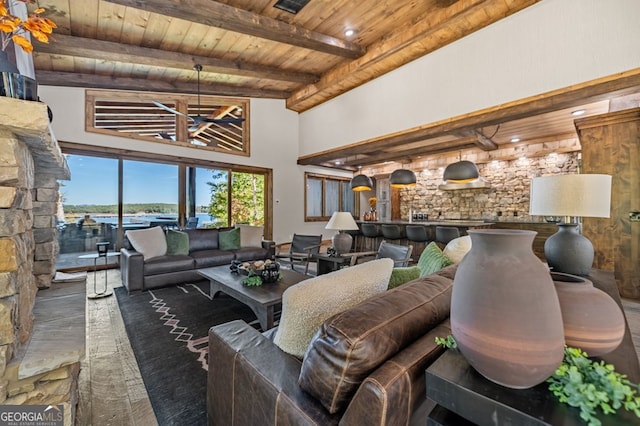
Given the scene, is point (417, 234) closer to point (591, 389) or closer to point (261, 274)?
point (261, 274)

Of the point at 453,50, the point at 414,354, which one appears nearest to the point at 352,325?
the point at 414,354

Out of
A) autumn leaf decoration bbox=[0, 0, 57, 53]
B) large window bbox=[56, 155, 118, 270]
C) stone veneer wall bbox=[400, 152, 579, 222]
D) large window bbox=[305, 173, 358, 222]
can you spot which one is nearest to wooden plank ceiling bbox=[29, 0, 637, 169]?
stone veneer wall bbox=[400, 152, 579, 222]

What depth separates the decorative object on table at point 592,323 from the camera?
0.80 meters

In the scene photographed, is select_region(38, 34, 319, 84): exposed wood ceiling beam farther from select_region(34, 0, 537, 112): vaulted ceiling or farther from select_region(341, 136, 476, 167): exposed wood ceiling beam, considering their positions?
select_region(341, 136, 476, 167): exposed wood ceiling beam

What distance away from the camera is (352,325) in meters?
0.92

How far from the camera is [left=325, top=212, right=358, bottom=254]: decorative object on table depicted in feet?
13.4

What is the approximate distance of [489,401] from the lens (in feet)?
2.23

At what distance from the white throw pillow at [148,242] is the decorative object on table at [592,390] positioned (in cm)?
451

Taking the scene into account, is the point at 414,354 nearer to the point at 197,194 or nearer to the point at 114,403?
the point at 114,403

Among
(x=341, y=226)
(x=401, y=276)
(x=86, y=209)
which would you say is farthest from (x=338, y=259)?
(x=86, y=209)

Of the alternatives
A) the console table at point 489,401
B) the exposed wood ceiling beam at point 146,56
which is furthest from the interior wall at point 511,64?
the console table at point 489,401

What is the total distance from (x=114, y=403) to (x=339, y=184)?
342 inches

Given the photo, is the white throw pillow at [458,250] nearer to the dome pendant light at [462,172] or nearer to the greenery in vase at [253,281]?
the greenery in vase at [253,281]

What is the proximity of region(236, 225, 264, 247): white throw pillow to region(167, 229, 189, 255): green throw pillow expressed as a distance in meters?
0.98
